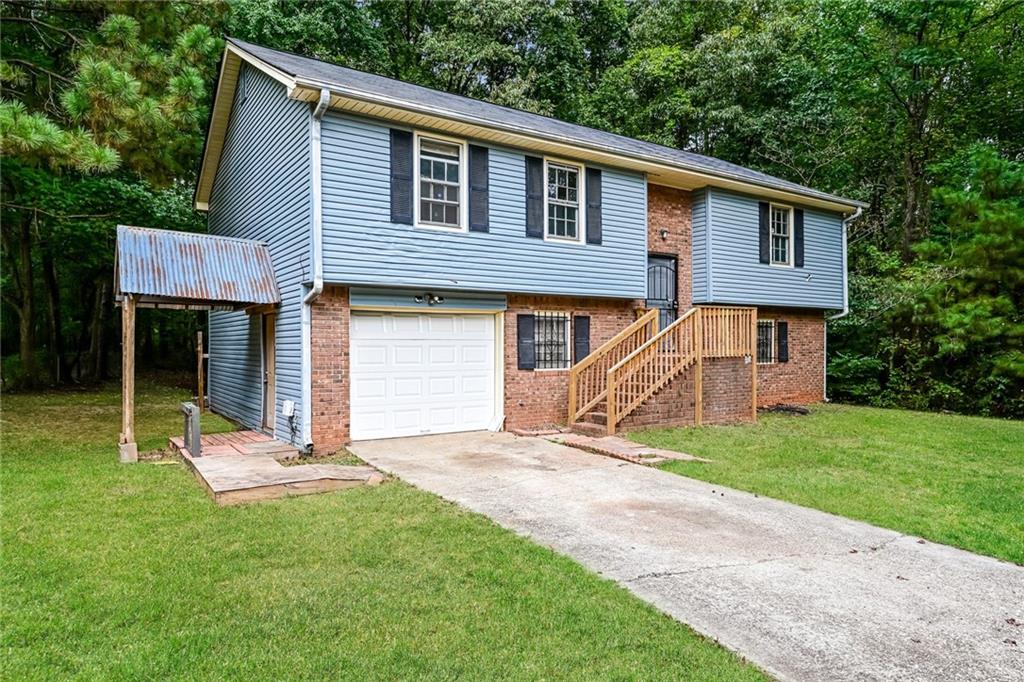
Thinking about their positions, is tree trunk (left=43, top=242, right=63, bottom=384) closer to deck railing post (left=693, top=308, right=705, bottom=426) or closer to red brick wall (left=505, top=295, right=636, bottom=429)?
red brick wall (left=505, top=295, right=636, bottom=429)

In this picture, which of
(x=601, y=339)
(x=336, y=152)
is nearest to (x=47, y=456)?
(x=336, y=152)

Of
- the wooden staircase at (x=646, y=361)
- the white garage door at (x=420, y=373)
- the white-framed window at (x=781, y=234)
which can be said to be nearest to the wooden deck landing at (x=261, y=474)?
the white garage door at (x=420, y=373)

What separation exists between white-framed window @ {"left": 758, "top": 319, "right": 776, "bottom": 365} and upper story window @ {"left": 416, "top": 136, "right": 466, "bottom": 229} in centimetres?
841

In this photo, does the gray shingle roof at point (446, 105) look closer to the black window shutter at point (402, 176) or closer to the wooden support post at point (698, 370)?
the black window shutter at point (402, 176)

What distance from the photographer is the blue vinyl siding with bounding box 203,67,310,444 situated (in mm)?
8516

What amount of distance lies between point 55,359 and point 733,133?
24097 millimetres

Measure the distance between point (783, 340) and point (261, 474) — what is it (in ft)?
40.9

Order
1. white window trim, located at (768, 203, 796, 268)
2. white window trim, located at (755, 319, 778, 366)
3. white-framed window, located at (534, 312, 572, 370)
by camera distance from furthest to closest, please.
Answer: white window trim, located at (755, 319, 778, 366) < white window trim, located at (768, 203, 796, 268) < white-framed window, located at (534, 312, 572, 370)

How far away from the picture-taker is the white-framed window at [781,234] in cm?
1388

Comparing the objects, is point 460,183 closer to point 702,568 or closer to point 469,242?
point 469,242

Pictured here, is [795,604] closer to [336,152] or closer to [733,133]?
[336,152]

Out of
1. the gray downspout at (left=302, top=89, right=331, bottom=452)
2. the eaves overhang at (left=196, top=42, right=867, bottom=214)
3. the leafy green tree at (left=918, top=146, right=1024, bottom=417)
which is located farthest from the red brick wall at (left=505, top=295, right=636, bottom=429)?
the leafy green tree at (left=918, top=146, right=1024, bottom=417)

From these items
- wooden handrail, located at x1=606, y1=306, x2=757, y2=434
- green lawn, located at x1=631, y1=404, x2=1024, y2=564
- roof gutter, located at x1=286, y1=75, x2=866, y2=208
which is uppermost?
roof gutter, located at x1=286, y1=75, x2=866, y2=208

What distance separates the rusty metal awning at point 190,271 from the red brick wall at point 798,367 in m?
11.0
